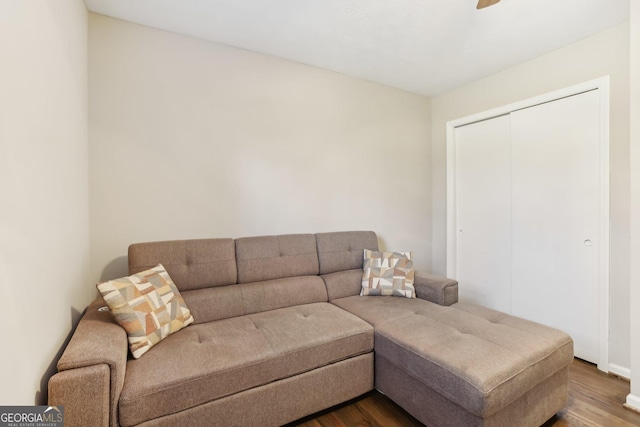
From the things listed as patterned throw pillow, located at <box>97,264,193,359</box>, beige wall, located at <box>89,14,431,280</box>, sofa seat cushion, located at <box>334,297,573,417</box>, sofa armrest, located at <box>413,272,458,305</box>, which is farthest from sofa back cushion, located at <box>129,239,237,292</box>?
sofa armrest, located at <box>413,272,458,305</box>

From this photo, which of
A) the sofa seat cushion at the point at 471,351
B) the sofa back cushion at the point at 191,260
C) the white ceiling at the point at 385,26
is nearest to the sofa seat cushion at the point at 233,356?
the sofa seat cushion at the point at 471,351

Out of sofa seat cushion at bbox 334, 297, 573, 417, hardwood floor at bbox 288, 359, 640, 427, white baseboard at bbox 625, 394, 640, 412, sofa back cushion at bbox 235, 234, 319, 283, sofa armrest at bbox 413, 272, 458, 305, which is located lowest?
hardwood floor at bbox 288, 359, 640, 427

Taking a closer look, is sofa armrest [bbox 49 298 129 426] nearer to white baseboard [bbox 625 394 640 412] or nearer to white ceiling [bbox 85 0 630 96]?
white ceiling [bbox 85 0 630 96]

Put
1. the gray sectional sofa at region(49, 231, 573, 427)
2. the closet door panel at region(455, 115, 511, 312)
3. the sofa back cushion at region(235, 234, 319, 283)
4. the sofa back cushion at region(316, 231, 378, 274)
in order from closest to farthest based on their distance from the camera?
the gray sectional sofa at region(49, 231, 573, 427), the sofa back cushion at region(235, 234, 319, 283), the sofa back cushion at region(316, 231, 378, 274), the closet door panel at region(455, 115, 511, 312)

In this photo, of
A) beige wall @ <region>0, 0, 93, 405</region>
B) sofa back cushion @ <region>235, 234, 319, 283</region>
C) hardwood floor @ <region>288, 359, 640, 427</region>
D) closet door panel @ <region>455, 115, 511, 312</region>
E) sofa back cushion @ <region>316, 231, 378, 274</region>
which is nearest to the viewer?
beige wall @ <region>0, 0, 93, 405</region>

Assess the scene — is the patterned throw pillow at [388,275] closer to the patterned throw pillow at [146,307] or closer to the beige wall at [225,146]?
the beige wall at [225,146]

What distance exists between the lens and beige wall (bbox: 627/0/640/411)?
1708 millimetres

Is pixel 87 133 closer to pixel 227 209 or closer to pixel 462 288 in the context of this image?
pixel 227 209

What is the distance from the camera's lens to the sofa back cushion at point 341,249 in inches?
98.7

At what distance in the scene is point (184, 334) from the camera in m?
1.63

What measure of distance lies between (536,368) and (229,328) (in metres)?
1.64

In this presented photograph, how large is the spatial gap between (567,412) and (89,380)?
2.48m

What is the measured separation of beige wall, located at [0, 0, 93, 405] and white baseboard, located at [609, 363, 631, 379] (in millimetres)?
3368

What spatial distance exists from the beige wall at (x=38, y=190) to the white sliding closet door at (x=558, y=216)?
11.0 ft
